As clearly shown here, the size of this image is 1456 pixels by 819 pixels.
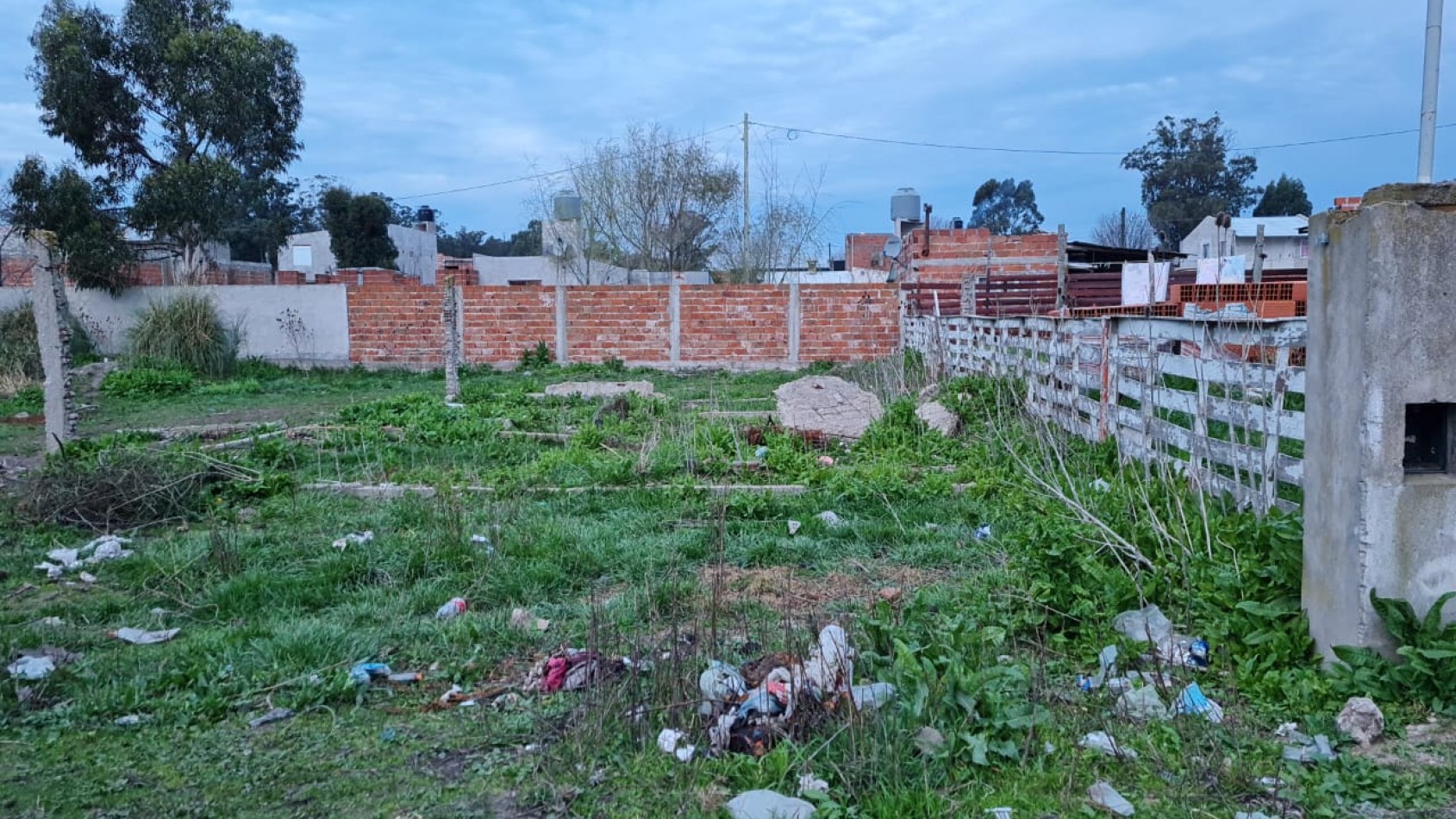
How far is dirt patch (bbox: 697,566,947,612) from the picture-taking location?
473 centimetres

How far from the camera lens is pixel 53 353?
848cm

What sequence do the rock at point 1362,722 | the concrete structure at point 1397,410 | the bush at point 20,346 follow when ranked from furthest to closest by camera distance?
the bush at point 20,346
the concrete structure at point 1397,410
the rock at point 1362,722

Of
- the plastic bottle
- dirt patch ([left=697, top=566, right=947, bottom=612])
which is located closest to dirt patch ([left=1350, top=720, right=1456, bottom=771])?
dirt patch ([left=697, top=566, right=947, bottom=612])

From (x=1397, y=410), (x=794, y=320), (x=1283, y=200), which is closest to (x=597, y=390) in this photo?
(x=794, y=320)

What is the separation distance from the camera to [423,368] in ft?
66.6

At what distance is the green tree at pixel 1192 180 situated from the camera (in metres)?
52.1

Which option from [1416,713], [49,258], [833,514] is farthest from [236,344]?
[1416,713]

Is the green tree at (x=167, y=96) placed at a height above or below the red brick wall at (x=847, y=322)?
above

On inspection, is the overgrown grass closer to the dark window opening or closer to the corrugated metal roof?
the dark window opening

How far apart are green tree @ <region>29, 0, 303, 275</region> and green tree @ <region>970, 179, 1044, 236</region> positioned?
50.2 m

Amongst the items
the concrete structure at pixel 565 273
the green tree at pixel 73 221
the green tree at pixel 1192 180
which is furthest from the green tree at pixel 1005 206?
the green tree at pixel 73 221

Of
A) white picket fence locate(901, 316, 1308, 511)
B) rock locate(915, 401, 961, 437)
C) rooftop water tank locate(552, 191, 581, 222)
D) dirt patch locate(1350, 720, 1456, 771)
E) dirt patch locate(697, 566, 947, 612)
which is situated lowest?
dirt patch locate(1350, 720, 1456, 771)

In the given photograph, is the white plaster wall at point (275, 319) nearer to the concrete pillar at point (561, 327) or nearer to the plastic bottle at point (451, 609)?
the concrete pillar at point (561, 327)

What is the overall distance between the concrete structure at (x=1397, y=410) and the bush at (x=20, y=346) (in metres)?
17.9
